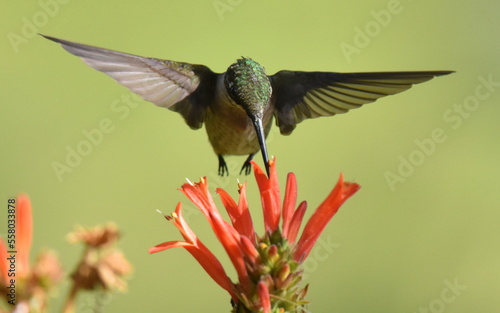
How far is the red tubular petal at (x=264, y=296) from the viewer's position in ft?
4.94

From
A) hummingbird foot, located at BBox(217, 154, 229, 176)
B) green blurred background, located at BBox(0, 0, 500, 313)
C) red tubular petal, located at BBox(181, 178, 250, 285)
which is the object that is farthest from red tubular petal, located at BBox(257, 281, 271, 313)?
green blurred background, located at BBox(0, 0, 500, 313)

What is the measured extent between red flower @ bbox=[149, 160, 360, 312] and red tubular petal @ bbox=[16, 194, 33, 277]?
33 cm

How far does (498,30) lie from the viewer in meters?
6.28

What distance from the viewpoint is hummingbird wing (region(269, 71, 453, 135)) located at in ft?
7.82

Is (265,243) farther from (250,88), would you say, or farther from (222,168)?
(222,168)

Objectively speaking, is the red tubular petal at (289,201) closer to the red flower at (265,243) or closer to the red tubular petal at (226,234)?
the red flower at (265,243)

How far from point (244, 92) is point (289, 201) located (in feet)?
2.22

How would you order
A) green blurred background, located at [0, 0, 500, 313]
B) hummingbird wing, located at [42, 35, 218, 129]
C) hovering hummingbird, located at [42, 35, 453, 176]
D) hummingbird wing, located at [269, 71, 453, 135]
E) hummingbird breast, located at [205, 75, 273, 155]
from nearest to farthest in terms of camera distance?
1. hummingbird wing, located at [42, 35, 218, 129]
2. hovering hummingbird, located at [42, 35, 453, 176]
3. hummingbird wing, located at [269, 71, 453, 135]
4. hummingbird breast, located at [205, 75, 273, 155]
5. green blurred background, located at [0, 0, 500, 313]

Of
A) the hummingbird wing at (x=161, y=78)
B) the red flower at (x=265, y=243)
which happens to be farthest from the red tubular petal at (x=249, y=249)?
the hummingbird wing at (x=161, y=78)

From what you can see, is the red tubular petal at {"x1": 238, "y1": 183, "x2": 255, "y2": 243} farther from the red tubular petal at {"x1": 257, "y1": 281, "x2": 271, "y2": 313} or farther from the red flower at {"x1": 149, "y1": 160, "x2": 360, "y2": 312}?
the red tubular petal at {"x1": 257, "y1": 281, "x2": 271, "y2": 313}

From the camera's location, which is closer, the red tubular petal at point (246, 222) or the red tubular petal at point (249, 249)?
the red tubular petal at point (249, 249)

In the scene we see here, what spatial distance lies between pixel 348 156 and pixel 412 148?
0.51 m

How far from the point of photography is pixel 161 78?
7.99 feet

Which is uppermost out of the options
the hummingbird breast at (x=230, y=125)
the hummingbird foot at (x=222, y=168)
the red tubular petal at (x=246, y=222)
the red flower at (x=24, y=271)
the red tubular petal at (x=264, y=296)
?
the hummingbird breast at (x=230, y=125)
